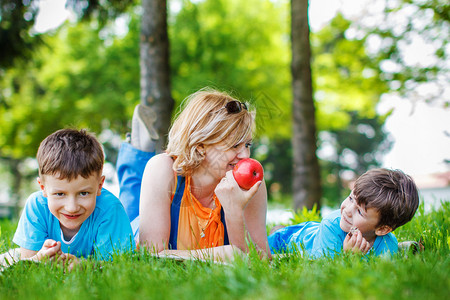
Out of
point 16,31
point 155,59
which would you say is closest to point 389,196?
point 155,59

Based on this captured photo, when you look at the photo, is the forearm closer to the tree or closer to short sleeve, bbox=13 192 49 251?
short sleeve, bbox=13 192 49 251

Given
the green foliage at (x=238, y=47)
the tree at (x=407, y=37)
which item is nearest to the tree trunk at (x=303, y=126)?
the tree at (x=407, y=37)

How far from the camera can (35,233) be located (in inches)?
114

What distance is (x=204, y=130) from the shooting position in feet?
9.95

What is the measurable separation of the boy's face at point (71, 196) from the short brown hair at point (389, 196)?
1923 mm

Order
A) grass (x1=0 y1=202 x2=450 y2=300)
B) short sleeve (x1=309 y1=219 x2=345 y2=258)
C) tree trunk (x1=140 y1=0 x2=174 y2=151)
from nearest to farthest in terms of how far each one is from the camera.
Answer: grass (x1=0 y1=202 x2=450 y2=300) < short sleeve (x1=309 y1=219 x2=345 y2=258) < tree trunk (x1=140 y1=0 x2=174 y2=151)

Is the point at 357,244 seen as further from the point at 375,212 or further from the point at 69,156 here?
the point at 69,156

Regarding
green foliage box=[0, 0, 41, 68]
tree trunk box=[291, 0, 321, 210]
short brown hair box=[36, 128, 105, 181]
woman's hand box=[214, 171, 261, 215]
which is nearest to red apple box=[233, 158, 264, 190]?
woman's hand box=[214, 171, 261, 215]

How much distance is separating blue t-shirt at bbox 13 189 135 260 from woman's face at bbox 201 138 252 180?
732 mm

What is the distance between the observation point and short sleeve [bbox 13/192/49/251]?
2.87 meters

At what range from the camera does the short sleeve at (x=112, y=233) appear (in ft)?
9.52

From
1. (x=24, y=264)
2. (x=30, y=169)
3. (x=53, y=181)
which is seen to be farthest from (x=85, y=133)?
(x=30, y=169)

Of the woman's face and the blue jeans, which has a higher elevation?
the woman's face

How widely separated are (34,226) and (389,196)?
2.52 m
